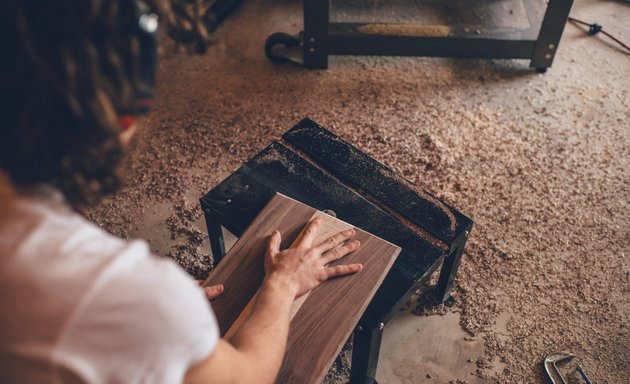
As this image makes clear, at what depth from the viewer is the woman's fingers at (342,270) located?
1.22m

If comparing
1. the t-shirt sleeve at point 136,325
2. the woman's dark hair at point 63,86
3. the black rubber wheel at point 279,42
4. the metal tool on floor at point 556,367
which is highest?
the woman's dark hair at point 63,86

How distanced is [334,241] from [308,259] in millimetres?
93

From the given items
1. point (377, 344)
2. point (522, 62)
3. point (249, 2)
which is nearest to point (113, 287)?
point (377, 344)

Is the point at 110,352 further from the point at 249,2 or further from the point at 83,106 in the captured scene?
the point at 249,2

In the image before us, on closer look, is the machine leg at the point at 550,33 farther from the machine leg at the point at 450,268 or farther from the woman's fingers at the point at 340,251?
the woman's fingers at the point at 340,251

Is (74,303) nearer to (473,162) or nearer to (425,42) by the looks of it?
(473,162)

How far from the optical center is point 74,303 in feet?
1.87

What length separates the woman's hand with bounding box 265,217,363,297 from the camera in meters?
1.16

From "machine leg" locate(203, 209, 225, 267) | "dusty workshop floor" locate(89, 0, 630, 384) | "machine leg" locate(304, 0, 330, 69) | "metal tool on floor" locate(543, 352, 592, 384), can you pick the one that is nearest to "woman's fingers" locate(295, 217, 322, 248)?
"machine leg" locate(203, 209, 225, 267)

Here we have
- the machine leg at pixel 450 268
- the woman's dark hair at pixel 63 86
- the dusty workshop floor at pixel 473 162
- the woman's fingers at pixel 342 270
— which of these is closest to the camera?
the woman's dark hair at pixel 63 86

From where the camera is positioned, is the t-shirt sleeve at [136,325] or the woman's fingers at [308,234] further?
the woman's fingers at [308,234]

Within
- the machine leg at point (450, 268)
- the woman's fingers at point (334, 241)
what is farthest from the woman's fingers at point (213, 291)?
the machine leg at point (450, 268)

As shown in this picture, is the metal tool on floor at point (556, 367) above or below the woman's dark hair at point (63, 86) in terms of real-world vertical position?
below

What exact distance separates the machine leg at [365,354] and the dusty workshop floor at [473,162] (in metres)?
0.13
